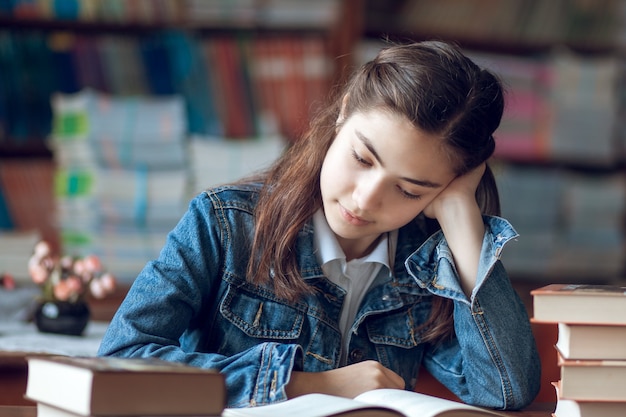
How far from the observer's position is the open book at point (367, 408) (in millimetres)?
845

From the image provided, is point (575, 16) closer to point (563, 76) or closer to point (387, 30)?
point (563, 76)

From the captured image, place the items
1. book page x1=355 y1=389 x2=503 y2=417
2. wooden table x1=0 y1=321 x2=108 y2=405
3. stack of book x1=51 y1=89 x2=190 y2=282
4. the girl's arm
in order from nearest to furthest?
book page x1=355 y1=389 x2=503 y2=417 < the girl's arm < wooden table x1=0 y1=321 x2=108 y2=405 < stack of book x1=51 y1=89 x2=190 y2=282

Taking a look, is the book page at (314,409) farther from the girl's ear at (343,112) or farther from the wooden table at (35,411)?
the girl's ear at (343,112)

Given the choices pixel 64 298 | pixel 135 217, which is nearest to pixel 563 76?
pixel 135 217

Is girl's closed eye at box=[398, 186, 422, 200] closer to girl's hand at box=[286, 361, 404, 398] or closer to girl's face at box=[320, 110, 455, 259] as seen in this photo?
girl's face at box=[320, 110, 455, 259]

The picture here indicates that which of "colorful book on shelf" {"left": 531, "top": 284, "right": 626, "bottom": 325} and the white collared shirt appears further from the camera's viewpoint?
the white collared shirt

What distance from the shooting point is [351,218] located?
1.20m

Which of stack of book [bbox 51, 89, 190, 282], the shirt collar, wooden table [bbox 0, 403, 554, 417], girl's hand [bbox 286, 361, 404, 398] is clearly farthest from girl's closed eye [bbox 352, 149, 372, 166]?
stack of book [bbox 51, 89, 190, 282]

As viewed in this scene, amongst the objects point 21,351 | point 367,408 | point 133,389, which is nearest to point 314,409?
point 367,408

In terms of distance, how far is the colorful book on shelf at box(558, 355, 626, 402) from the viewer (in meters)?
0.99

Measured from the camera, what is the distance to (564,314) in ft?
3.33

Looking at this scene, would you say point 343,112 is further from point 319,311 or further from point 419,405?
point 419,405

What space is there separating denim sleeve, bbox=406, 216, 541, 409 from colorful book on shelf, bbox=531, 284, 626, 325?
0.19m

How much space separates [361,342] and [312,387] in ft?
0.84
